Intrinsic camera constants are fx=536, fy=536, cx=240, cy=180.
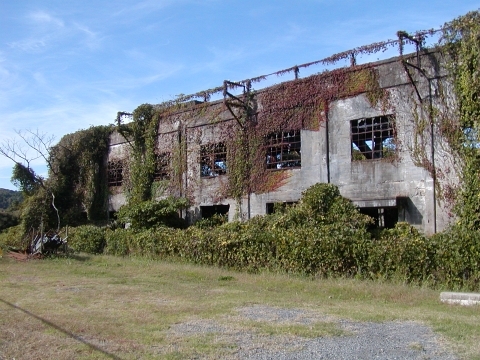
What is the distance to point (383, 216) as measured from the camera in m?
18.9

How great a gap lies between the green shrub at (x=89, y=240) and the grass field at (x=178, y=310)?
6893 mm

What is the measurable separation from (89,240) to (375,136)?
13.0m

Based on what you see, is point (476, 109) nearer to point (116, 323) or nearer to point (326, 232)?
point (326, 232)

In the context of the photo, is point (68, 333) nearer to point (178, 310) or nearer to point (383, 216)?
point (178, 310)

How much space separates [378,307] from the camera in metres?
10.0

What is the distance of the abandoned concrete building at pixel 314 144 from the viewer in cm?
1688

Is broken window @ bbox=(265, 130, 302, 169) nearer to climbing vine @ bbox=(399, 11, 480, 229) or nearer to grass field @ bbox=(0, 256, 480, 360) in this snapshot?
climbing vine @ bbox=(399, 11, 480, 229)

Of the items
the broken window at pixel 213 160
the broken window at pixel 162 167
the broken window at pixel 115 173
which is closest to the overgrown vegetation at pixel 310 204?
the broken window at pixel 162 167

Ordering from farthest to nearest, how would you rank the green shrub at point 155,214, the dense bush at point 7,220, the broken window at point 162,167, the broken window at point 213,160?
the dense bush at point 7,220, the broken window at point 162,167, the broken window at point 213,160, the green shrub at point 155,214

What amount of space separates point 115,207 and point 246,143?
9.67m

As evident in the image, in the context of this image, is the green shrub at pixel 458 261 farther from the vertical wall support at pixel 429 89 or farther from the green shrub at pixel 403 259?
the vertical wall support at pixel 429 89

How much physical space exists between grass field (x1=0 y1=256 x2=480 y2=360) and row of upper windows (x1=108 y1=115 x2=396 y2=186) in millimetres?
6153

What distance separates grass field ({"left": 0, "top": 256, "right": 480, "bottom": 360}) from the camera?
7031 mm

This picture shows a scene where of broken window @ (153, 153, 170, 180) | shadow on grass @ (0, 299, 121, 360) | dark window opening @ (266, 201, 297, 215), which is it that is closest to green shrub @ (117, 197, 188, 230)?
broken window @ (153, 153, 170, 180)
